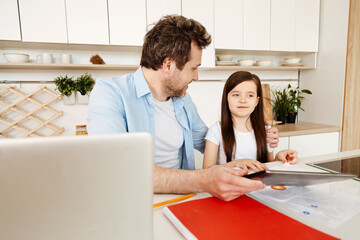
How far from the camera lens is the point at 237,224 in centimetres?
50

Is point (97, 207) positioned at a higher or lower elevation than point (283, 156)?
higher

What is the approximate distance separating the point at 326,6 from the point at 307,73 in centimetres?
69

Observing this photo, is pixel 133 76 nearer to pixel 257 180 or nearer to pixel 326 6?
pixel 257 180

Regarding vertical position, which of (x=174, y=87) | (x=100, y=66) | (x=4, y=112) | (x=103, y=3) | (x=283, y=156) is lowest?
(x=283, y=156)

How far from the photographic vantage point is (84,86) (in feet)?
6.40

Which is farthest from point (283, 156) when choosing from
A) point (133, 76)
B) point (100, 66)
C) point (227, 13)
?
point (227, 13)

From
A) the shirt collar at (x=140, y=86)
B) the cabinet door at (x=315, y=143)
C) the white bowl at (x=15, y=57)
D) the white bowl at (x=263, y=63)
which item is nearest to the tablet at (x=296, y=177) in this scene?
→ the shirt collar at (x=140, y=86)

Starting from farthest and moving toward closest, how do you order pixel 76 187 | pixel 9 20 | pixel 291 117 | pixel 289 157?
pixel 291 117 → pixel 9 20 → pixel 289 157 → pixel 76 187

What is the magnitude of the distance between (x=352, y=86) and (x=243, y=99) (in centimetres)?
172

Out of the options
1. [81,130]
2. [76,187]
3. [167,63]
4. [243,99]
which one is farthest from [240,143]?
[81,130]

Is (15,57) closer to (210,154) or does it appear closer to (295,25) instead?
(210,154)

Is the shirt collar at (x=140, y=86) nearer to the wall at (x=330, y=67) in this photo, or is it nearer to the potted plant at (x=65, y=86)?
the potted plant at (x=65, y=86)

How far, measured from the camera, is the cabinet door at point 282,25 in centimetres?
237

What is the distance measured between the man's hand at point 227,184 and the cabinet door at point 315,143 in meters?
1.81
